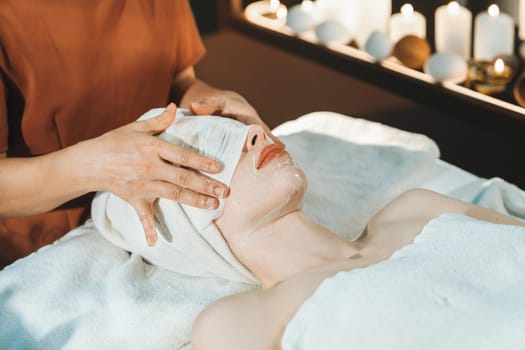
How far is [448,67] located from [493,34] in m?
0.18

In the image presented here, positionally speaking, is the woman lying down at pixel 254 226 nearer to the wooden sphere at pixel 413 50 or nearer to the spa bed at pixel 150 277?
the spa bed at pixel 150 277

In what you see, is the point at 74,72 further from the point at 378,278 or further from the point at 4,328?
the point at 378,278

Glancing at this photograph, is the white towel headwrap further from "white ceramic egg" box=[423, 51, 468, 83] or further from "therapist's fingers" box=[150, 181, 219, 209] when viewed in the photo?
"white ceramic egg" box=[423, 51, 468, 83]

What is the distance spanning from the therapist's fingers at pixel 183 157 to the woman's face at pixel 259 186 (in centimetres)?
7

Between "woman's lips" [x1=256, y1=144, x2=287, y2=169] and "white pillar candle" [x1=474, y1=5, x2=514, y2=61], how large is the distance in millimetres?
1186

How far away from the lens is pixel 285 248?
57.9 inches

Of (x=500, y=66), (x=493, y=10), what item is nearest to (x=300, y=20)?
(x=493, y=10)

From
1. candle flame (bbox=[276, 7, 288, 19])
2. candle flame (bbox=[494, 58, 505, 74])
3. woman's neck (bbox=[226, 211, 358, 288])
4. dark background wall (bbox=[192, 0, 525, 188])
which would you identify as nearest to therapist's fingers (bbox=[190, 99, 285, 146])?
woman's neck (bbox=[226, 211, 358, 288])

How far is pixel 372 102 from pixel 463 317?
145 centimetres

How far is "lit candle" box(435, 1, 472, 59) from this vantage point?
2.43 m

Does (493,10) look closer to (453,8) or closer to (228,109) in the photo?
(453,8)

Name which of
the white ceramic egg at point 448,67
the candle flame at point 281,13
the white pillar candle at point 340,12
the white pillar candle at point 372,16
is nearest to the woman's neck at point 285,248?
the white ceramic egg at point 448,67

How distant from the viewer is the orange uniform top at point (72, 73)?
153 centimetres

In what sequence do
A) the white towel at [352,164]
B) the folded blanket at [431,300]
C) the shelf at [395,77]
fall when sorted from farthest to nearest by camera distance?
the shelf at [395,77]
the white towel at [352,164]
the folded blanket at [431,300]
